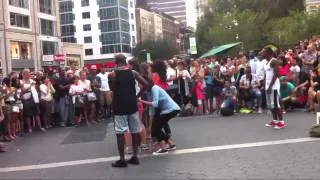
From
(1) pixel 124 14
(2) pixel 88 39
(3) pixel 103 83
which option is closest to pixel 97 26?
(2) pixel 88 39

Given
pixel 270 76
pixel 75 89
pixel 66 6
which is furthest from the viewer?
pixel 66 6

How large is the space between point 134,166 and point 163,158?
79 cm

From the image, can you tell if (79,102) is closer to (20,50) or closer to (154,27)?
(20,50)

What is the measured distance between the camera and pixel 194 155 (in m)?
10.2

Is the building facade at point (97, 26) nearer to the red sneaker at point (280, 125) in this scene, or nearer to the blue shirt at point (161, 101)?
the red sneaker at point (280, 125)

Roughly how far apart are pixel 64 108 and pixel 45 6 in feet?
208

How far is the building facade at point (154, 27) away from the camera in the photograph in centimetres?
14388

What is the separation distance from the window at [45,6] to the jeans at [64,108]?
6149 cm

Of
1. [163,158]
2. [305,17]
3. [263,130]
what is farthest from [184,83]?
[305,17]

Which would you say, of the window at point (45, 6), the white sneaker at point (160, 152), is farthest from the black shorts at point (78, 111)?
the window at point (45, 6)

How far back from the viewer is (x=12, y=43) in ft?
222

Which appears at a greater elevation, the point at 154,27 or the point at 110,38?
Answer: the point at 154,27

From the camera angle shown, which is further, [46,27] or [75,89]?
[46,27]

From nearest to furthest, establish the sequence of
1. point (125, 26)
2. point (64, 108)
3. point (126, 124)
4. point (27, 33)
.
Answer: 1. point (126, 124)
2. point (64, 108)
3. point (27, 33)
4. point (125, 26)
